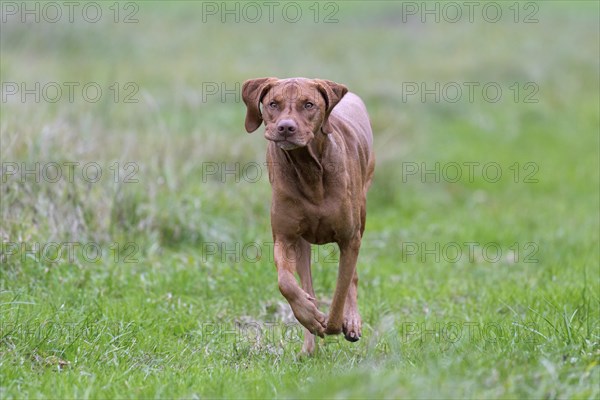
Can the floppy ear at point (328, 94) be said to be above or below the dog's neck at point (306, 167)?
above

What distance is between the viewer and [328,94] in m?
5.57

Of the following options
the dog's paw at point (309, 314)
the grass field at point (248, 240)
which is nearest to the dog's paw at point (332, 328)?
the grass field at point (248, 240)

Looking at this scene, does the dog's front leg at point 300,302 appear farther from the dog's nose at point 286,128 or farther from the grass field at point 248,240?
the dog's nose at point 286,128

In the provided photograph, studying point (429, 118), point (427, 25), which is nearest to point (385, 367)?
point (429, 118)

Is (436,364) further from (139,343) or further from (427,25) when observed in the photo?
(427,25)

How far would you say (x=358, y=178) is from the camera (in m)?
6.06

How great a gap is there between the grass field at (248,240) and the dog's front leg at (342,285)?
0.61ft

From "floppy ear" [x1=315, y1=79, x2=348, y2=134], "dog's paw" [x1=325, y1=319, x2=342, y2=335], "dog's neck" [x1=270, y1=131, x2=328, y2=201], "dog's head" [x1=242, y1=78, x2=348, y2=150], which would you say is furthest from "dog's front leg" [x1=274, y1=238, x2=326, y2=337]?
"floppy ear" [x1=315, y1=79, x2=348, y2=134]

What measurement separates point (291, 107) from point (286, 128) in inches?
8.5

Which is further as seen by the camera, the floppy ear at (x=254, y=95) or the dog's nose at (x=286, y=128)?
the floppy ear at (x=254, y=95)

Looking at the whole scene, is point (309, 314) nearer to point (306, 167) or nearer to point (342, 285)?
point (342, 285)

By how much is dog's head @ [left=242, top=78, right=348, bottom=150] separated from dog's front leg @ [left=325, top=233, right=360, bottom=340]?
717mm

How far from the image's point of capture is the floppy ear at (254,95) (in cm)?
559

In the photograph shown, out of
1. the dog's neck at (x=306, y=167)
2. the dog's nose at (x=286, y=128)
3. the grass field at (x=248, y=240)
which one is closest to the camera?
the grass field at (x=248, y=240)
